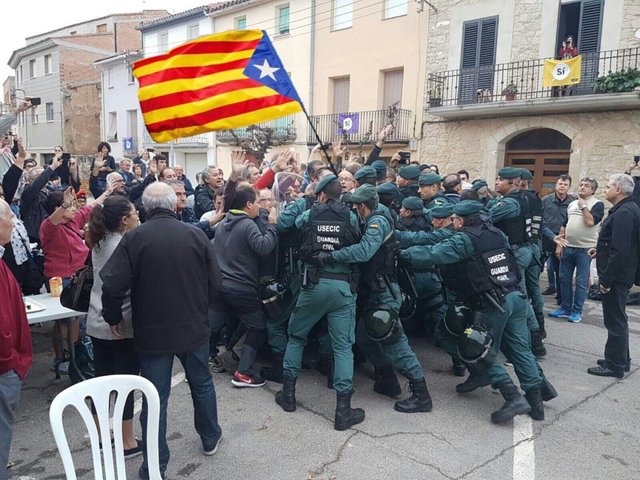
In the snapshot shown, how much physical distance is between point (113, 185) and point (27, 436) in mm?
2140

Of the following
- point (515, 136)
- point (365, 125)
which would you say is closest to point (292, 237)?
point (515, 136)

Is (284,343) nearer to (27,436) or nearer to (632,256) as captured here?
(27,436)

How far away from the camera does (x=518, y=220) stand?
17.5ft

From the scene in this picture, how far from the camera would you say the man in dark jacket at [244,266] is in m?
4.39

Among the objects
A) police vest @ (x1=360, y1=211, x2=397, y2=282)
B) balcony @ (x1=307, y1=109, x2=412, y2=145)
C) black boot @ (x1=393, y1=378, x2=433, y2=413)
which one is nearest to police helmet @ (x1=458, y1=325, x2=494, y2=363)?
black boot @ (x1=393, y1=378, x2=433, y2=413)

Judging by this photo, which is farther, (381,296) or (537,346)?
(537,346)

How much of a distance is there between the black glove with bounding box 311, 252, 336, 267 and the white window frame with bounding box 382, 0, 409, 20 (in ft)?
48.2

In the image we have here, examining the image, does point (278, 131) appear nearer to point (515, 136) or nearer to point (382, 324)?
point (515, 136)

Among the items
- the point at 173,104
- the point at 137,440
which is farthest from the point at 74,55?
the point at 137,440

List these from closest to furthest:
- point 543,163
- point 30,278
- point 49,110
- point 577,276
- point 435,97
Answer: point 30,278 < point 577,276 < point 543,163 < point 435,97 < point 49,110

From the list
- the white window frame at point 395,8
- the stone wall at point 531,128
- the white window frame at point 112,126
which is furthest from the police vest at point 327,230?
the white window frame at point 112,126

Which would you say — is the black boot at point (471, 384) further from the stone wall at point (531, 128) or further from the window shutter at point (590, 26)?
the window shutter at point (590, 26)

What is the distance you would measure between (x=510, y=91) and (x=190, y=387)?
12.9 metres

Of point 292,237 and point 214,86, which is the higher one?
point 214,86
